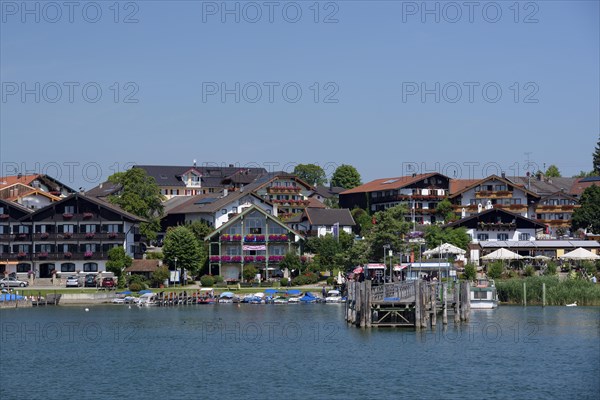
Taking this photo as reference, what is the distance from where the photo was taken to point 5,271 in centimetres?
11725

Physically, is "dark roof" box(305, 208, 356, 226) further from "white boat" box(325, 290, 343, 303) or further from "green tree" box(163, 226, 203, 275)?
"white boat" box(325, 290, 343, 303)

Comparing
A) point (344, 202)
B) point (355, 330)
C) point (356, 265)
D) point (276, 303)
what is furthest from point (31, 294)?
point (344, 202)

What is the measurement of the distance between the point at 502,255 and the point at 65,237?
45596mm

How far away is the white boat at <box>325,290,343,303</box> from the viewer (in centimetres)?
10125

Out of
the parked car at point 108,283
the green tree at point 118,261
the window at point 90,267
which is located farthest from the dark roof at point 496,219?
the window at point 90,267

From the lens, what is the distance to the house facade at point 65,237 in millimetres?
116375

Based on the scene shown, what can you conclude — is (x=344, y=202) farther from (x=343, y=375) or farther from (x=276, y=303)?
(x=343, y=375)

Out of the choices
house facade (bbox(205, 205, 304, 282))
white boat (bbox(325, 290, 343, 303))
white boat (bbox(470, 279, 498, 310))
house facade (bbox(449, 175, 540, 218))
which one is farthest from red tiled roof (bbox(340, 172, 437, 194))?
white boat (bbox(470, 279, 498, 310))

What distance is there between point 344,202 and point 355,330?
3532 inches

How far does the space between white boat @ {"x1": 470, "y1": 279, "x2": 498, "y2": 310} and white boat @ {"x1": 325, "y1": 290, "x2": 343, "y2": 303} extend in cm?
1381

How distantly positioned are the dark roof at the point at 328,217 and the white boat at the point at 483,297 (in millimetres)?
44594

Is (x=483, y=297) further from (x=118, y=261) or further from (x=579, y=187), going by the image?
(x=579, y=187)

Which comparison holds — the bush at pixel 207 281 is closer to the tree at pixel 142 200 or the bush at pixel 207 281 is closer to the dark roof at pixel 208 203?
the dark roof at pixel 208 203

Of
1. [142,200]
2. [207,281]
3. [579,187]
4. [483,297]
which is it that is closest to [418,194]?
[579,187]
